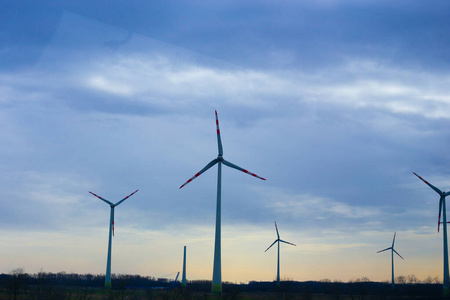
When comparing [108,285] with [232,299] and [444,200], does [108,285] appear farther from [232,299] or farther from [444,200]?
[444,200]

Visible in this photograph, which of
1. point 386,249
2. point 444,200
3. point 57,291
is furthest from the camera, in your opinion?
point 386,249

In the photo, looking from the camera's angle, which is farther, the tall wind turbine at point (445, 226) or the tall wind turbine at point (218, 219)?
the tall wind turbine at point (445, 226)

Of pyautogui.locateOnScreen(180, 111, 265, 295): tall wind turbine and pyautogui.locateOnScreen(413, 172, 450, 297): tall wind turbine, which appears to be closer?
Result: pyautogui.locateOnScreen(180, 111, 265, 295): tall wind turbine

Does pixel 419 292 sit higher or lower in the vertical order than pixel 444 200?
lower

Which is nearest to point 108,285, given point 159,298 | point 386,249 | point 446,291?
point 159,298

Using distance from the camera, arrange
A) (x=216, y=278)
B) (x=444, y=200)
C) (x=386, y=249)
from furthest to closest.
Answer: (x=386, y=249) < (x=444, y=200) < (x=216, y=278)

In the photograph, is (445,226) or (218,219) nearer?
(218,219)

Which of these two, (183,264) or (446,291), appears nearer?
(446,291)

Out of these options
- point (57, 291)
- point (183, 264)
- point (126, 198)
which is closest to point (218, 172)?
point (57, 291)

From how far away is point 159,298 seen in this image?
69.1 m

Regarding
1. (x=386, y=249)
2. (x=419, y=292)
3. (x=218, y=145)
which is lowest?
(x=419, y=292)

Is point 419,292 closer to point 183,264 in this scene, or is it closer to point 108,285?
point 183,264

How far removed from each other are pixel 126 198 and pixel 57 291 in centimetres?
4612

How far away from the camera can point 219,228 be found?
67375mm
